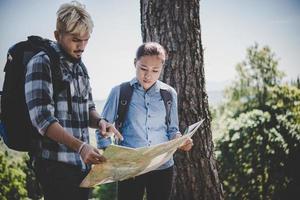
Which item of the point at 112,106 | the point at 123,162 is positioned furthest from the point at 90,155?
the point at 112,106

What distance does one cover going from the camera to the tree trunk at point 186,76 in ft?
11.2

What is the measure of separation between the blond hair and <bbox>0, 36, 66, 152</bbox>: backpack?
0.55ft

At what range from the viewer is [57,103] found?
1794mm

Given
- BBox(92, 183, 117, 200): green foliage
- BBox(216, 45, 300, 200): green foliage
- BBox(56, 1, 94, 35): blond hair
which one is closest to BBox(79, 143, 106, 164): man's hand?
BBox(56, 1, 94, 35): blond hair

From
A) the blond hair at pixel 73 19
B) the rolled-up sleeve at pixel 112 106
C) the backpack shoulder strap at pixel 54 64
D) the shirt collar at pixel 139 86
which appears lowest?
the rolled-up sleeve at pixel 112 106

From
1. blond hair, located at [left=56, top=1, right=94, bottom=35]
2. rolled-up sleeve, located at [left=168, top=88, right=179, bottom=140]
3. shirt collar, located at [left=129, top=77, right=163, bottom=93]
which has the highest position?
blond hair, located at [left=56, top=1, right=94, bottom=35]

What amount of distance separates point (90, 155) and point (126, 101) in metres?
0.98

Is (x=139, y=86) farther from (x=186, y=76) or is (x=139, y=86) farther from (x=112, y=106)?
(x=186, y=76)

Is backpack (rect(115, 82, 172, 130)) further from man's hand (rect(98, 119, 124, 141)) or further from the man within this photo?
the man

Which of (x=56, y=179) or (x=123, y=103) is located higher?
(x=123, y=103)

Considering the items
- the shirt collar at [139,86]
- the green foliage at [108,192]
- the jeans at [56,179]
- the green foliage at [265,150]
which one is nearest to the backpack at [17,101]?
the jeans at [56,179]

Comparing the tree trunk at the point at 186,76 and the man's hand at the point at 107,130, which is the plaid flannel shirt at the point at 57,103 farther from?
the tree trunk at the point at 186,76

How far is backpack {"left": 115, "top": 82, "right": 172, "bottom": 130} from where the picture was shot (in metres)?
2.52

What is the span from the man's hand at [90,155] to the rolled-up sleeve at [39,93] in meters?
0.21
